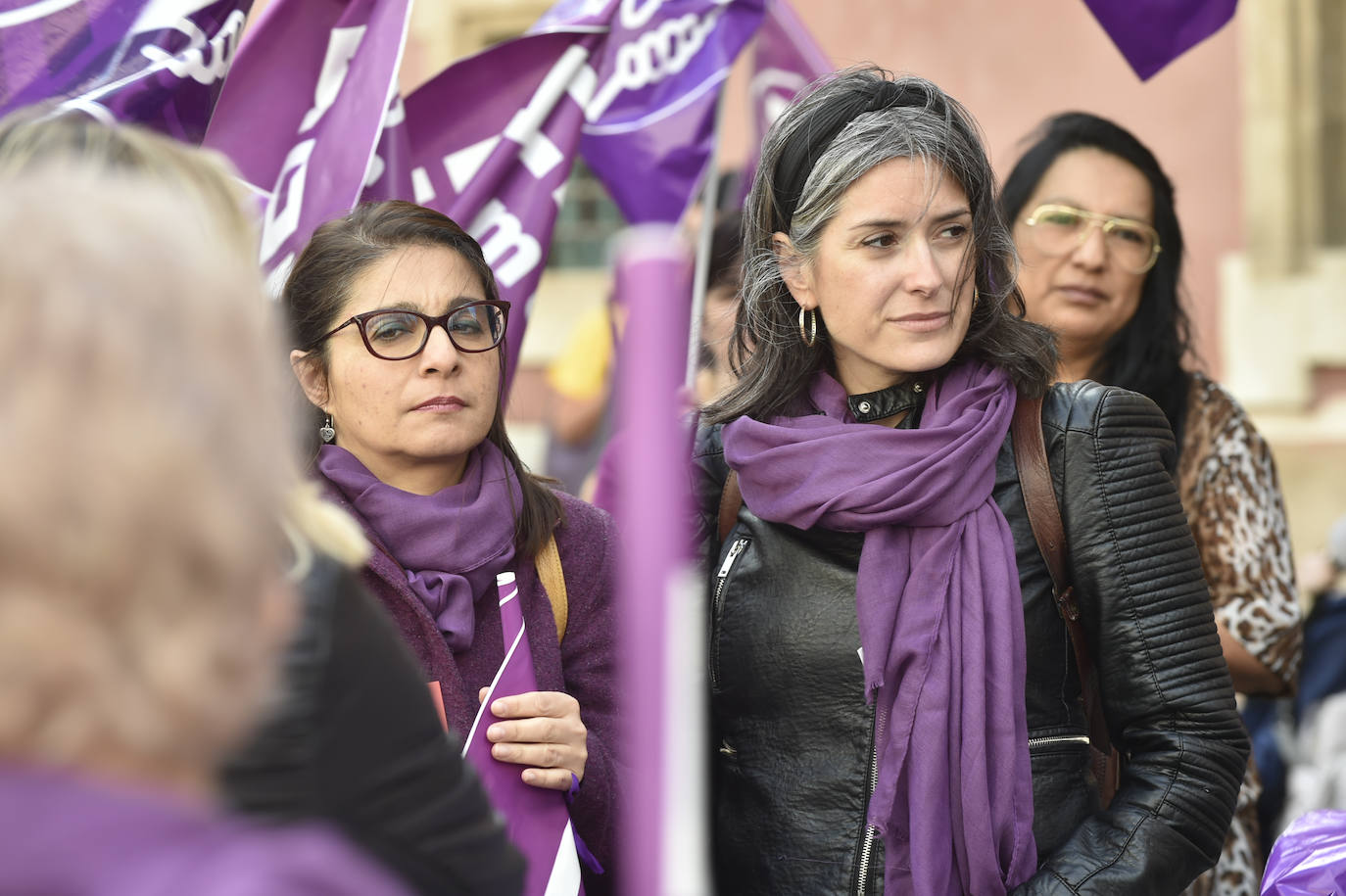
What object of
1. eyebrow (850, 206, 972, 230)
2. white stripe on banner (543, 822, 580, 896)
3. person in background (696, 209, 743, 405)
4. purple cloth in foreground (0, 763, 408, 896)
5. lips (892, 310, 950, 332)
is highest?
person in background (696, 209, 743, 405)

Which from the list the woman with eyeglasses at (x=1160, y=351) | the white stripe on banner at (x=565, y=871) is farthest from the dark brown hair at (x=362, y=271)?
the woman with eyeglasses at (x=1160, y=351)

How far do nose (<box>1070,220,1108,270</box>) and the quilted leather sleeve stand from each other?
1184 millimetres

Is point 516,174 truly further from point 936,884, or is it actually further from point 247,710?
point 247,710

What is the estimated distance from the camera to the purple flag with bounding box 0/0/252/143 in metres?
2.95

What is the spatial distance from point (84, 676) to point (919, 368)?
1685 millimetres

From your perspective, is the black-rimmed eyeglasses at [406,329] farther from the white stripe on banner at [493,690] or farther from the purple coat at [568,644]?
the white stripe on banner at [493,690]

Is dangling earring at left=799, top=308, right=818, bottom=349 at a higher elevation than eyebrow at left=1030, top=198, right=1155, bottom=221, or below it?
below

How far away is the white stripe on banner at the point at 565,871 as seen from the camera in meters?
2.27

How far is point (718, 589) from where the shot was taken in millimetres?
2498

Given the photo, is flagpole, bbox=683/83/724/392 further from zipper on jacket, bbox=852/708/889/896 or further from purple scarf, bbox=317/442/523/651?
zipper on jacket, bbox=852/708/889/896

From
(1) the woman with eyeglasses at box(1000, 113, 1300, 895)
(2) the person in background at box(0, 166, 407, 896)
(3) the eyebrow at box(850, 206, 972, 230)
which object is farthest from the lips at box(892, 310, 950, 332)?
(2) the person in background at box(0, 166, 407, 896)

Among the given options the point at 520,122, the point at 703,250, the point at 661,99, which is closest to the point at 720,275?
the point at 703,250

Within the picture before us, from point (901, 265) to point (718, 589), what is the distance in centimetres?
59

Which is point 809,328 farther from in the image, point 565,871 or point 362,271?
point 565,871
